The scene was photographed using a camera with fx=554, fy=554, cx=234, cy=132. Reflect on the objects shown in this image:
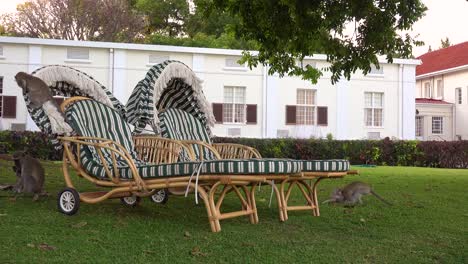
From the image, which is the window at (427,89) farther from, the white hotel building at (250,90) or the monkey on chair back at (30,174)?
the monkey on chair back at (30,174)

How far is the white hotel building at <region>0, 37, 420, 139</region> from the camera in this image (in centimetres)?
1891

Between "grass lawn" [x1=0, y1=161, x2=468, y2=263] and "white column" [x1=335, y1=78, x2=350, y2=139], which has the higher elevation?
"white column" [x1=335, y1=78, x2=350, y2=139]

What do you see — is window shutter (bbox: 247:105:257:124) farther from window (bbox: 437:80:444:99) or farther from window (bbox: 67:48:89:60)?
window (bbox: 437:80:444:99)

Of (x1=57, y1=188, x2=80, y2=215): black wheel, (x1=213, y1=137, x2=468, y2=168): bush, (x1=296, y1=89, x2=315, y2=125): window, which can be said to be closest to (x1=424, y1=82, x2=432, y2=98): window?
(x1=296, y1=89, x2=315, y2=125): window

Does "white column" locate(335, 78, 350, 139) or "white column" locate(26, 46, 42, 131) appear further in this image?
"white column" locate(335, 78, 350, 139)

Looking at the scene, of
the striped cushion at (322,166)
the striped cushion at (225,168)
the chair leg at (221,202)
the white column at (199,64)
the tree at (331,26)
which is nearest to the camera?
the striped cushion at (225,168)

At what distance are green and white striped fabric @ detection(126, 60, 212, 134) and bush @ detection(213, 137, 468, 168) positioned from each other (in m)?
9.99

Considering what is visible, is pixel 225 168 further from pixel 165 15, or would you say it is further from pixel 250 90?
pixel 165 15

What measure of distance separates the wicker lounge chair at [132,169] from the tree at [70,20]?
21.7 meters

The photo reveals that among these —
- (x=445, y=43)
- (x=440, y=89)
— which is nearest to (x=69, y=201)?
(x=440, y=89)

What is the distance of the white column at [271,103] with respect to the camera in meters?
20.8

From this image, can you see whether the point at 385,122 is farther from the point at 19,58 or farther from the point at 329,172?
the point at 329,172

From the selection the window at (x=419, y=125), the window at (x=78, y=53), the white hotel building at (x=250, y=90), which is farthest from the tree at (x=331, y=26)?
the window at (x=419, y=125)

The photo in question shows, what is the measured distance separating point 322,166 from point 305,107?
16.7m
